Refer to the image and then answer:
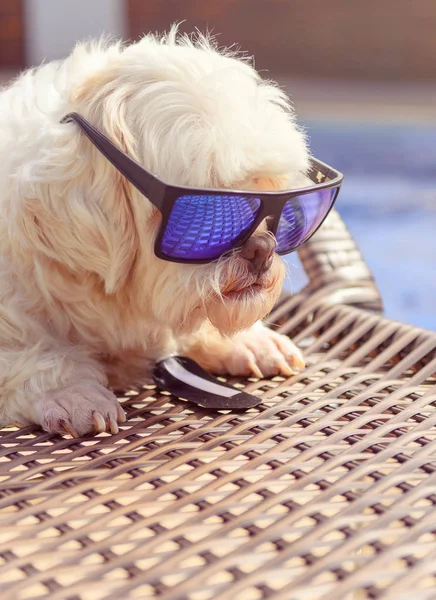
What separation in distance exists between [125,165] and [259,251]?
7.4 inches

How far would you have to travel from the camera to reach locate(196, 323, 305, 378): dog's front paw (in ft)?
4.19

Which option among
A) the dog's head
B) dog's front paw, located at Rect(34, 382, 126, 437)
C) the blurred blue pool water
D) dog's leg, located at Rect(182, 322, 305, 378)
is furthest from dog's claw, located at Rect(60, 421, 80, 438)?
the blurred blue pool water

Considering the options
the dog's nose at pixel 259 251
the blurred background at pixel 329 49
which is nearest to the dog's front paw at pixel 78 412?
the dog's nose at pixel 259 251

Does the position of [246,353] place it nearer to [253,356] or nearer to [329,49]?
[253,356]

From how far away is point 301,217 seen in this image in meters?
1.16

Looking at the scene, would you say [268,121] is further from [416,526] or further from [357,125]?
[357,125]

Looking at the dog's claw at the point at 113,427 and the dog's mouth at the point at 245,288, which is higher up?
the dog's mouth at the point at 245,288

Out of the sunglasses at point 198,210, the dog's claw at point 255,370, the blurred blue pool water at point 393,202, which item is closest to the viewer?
the sunglasses at point 198,210

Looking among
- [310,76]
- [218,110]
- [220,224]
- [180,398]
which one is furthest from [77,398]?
[310,76]

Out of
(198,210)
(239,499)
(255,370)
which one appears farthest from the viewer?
(255,370)

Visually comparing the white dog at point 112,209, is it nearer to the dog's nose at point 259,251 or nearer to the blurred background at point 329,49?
the dog's nose at point 259,251

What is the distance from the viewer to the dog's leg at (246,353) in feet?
4.19

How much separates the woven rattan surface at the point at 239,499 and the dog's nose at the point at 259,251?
17 centimetres

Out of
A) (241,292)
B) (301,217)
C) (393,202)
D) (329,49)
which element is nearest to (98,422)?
(241,292)
